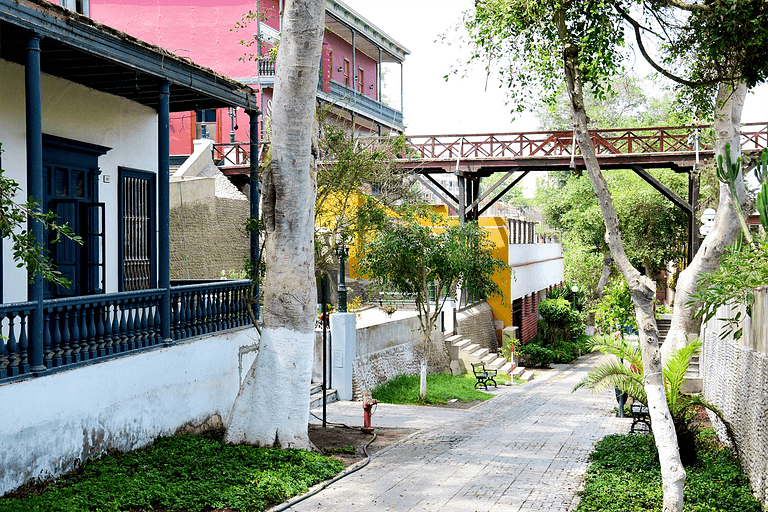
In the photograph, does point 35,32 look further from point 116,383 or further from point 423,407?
point 423,407

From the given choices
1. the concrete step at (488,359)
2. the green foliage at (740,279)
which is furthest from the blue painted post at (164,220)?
the concrete step at (488,359)

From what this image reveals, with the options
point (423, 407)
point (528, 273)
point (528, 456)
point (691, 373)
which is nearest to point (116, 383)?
point (528, 456)

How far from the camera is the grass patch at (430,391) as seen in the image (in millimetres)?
17391

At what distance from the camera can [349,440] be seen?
1132 cm

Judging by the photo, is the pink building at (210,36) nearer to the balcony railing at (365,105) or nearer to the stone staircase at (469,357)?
the balcony railing at (365,105)

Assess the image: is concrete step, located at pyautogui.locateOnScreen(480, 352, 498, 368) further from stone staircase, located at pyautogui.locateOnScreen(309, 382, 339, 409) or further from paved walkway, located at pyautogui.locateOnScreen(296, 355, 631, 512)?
stone staircase, located at pyautogui.locateOnScreen(309, 382, 339, 409)

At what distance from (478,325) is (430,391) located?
7.83 meters

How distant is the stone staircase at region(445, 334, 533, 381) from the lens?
22.7 metres

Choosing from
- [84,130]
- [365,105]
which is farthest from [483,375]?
[84,130]

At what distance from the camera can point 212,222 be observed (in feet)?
65.3

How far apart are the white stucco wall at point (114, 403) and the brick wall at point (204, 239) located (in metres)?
7.98

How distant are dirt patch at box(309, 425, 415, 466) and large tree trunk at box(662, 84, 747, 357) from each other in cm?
520

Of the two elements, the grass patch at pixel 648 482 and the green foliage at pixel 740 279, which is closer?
the grass patch at pixel 648 482

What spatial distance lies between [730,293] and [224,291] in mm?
7225
